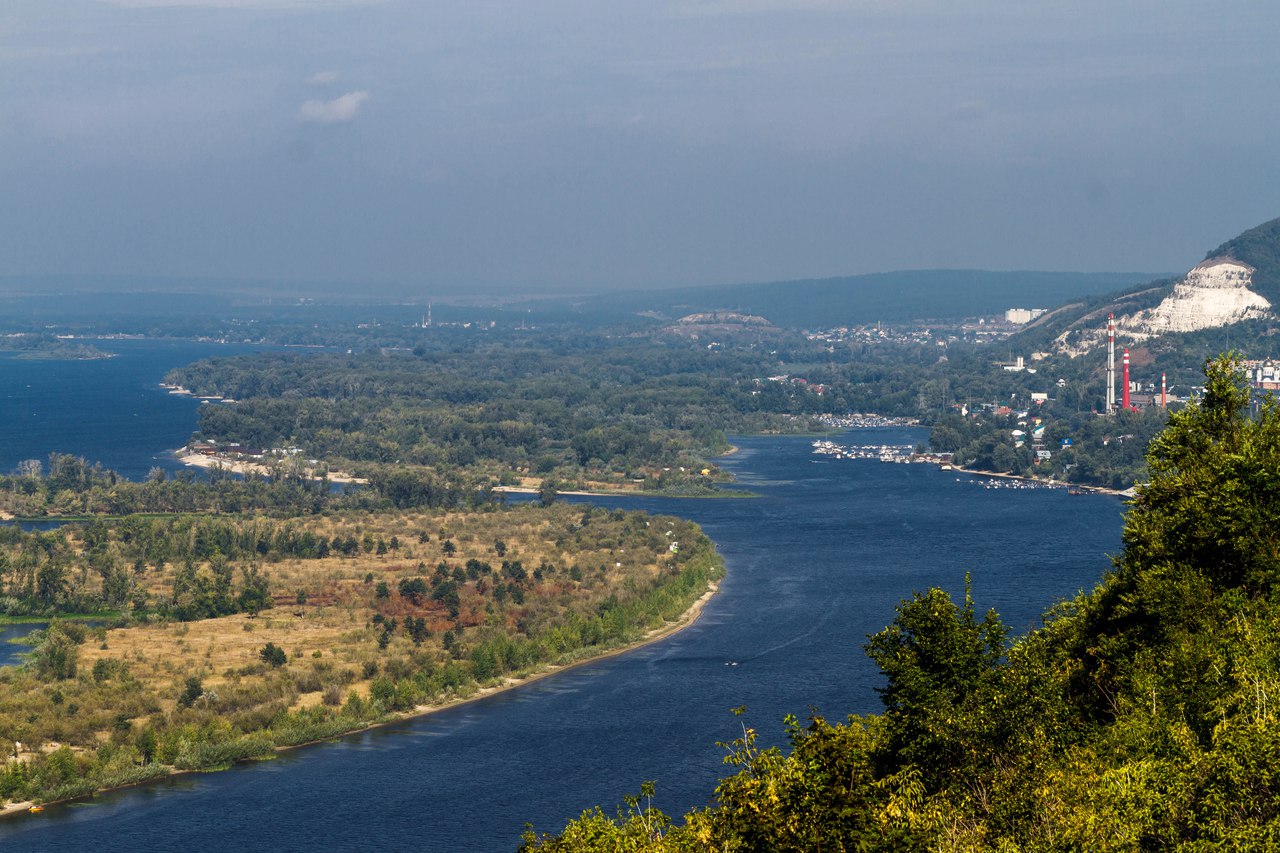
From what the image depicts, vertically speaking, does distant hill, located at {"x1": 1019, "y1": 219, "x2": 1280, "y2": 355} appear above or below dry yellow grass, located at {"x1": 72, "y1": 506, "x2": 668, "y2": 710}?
above

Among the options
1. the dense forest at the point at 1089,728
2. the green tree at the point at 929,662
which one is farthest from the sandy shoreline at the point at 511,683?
the green tree at the point at 929,662

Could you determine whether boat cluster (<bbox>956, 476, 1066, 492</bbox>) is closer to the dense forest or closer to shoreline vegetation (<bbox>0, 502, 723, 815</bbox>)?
shoreline vegetation (<bbox>0, 502, 723, 815</bbox>)

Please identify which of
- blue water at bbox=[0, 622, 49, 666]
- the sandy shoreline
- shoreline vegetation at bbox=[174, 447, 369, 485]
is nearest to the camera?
the sandy shoreline

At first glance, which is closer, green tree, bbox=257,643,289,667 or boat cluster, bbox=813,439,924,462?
green tree, bbox=257,643,289,667

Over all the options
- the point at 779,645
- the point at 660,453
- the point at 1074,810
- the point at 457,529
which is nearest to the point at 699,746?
the point at 779,645

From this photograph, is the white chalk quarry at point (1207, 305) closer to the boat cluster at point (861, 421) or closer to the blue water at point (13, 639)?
the boat cluster at point (861, 421)

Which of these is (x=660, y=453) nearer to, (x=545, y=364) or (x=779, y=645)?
(x=779, y=645)

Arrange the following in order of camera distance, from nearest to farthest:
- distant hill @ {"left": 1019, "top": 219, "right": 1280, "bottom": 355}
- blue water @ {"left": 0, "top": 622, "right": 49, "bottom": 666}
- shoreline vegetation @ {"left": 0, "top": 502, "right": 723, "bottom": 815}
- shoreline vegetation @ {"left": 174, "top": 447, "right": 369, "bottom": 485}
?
shoreline vegetation @ {"left": 0, "top": 502, "right": 723, "bottom": 815}, blue water @ {"left": 0, "top": 622, "right": 49, "bottom": 666}, shoreline vegetation @ {"left": 174, "top": 447, "right": 369, "bottom": 485}, distant hill @ {"left": 1019, "top": 219, "right": 1280, "bottom": 355}

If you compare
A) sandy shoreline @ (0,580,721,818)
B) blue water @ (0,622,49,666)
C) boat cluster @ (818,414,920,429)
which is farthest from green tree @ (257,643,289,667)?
boat cluster @ (818,414,920,429)
